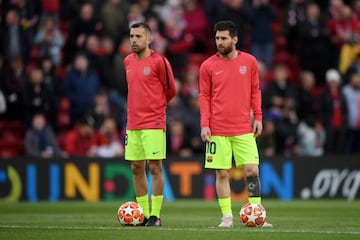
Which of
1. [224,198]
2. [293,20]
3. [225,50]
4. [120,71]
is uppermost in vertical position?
[293,20]

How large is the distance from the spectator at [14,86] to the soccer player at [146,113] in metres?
9.80

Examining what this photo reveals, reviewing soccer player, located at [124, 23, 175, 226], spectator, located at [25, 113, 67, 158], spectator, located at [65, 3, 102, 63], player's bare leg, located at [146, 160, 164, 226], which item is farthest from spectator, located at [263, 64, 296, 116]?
player's bare leg, located at [146, 160, 164, 226]

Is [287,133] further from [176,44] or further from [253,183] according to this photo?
[253,183]

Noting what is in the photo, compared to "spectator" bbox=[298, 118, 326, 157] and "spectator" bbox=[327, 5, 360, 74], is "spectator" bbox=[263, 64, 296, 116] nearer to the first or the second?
"spectator" bbox=[298, 118, 326, 157]

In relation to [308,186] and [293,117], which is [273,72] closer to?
[293,117]

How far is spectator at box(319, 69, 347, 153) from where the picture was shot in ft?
82.5

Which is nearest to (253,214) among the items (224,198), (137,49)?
(224,198)

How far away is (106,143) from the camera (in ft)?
78.9

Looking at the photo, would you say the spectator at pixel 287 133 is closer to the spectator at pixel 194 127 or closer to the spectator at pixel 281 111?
the spectator at pixel 281 111

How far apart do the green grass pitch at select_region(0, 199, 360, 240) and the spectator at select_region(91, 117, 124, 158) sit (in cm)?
192

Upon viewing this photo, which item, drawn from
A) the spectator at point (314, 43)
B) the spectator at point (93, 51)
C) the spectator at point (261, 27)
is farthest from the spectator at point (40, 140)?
the spectator at point (314, 43)

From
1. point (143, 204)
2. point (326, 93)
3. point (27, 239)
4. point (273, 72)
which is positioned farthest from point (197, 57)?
point (27, 239)

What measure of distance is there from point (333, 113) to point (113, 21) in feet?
19.2

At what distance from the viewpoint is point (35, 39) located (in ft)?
82.8
